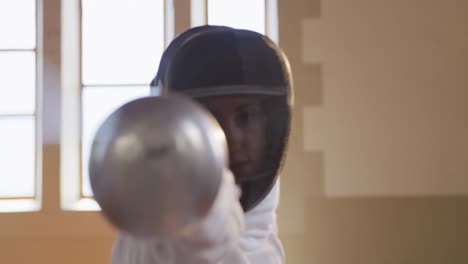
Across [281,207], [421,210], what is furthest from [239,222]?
[421,210]

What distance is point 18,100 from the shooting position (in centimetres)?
212

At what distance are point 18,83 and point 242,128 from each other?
1536 mm

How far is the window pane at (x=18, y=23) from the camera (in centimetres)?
213

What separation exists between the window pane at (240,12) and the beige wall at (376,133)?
0.21 meters

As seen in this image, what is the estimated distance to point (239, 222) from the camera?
0.61m

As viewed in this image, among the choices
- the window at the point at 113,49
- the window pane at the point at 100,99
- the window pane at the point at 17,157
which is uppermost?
the window at the point at 113,49

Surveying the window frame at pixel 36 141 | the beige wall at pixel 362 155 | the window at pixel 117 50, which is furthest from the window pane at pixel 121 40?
the beige wall at pixel 362 155

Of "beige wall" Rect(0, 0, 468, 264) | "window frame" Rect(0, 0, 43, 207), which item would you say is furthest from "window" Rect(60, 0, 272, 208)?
"beige wall" Rect(0, 0, 468, 264)

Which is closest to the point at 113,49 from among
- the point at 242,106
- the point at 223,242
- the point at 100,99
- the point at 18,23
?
the point at 100,99

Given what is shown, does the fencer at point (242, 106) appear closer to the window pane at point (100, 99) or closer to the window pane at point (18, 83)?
the window pane at point (100, 99)

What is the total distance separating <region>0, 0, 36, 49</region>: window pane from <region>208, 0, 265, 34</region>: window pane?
678mm

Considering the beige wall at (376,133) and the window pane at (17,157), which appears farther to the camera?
the window pane at (17,157)

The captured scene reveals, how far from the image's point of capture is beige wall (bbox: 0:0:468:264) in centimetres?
180

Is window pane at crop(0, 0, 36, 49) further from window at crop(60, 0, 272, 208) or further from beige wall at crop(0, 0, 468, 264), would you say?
beige wall at crop(0, 0, 468, 264)
